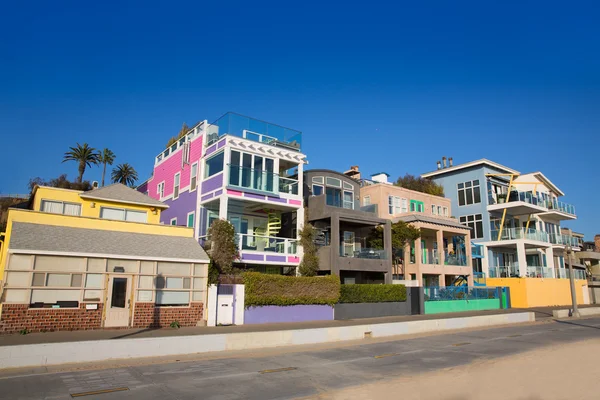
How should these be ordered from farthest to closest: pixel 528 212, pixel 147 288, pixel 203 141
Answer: pixel 528 212
pixel 203 141
pixel 147 288

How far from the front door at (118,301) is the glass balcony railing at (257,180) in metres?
8.62

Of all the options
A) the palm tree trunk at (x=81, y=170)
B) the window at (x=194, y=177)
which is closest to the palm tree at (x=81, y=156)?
the palm tree trunk at (x=81, y=170)

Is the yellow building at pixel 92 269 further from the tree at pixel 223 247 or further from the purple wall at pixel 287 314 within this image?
the purple wall at pixel 287 314

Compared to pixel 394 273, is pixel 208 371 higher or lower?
lower

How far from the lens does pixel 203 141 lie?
2823cm

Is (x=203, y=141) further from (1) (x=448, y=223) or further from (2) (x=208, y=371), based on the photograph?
(1) (x=448, y=223)

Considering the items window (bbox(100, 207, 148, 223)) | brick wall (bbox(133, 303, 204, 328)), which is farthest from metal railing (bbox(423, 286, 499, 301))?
window (bbox(100, 207, 148, 223))

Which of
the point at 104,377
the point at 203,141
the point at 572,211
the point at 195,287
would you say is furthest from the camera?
the point at 572,211

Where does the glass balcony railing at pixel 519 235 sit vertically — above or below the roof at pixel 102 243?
above

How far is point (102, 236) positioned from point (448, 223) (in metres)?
27.5

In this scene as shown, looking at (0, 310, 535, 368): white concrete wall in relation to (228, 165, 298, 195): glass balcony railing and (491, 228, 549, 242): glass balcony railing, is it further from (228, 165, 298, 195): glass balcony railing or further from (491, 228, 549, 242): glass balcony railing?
(491, 228, 549, 242): glass balcony railing

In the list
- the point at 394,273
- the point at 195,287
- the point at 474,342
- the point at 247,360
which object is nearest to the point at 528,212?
the point at 394,273

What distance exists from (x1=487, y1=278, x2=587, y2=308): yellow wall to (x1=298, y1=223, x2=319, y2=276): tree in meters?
Result: 22.5

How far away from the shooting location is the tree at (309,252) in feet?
88.9
